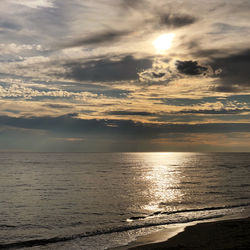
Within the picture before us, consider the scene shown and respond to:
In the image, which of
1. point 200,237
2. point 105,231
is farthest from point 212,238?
point 105,231

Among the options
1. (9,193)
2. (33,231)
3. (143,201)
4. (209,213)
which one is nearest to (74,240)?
(33,231)

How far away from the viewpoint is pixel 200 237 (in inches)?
756

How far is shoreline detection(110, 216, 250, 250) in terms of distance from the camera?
1694cm

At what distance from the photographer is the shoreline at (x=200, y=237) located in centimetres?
1694

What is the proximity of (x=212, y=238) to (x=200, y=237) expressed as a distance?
849mm

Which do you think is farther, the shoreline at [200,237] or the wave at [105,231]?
the wave at [105,231]

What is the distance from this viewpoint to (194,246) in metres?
17.0

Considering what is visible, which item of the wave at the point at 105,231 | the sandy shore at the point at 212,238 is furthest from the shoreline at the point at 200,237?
the wave at the point at 105,231

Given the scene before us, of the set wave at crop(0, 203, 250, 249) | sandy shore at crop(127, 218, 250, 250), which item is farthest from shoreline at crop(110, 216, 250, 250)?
wave at crop(0, 203, 250, 249)

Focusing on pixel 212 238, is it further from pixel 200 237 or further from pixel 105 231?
pixel 105 231

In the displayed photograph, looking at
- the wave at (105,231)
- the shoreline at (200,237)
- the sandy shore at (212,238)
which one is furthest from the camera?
the wave at (105,231)

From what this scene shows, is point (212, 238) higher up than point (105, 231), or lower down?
higher up

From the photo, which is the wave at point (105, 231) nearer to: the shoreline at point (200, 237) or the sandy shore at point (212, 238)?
the shoreline at point (200, 237)

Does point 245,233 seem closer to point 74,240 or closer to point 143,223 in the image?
point 143,223
